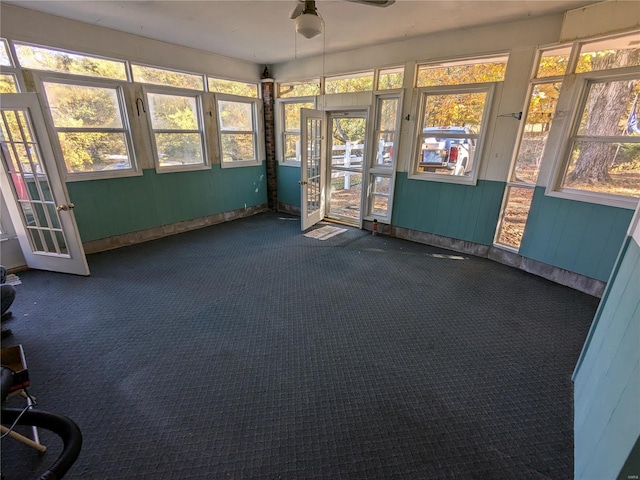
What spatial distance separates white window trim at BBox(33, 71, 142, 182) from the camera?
329cm

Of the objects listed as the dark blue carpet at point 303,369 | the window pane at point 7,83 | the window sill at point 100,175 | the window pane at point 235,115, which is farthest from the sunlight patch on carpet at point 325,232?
the window pane at point 7,83

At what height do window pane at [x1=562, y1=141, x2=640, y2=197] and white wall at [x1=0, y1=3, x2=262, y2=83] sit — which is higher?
white wall at [x1=0, y1=3, x2=262, y2=83]

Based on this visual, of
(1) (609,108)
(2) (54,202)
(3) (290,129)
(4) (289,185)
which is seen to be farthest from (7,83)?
(1) (609,108)

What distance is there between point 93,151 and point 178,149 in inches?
44.9

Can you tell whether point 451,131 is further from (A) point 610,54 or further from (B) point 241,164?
(B) point 241,164

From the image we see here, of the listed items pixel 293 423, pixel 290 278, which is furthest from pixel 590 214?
pixel 293 423

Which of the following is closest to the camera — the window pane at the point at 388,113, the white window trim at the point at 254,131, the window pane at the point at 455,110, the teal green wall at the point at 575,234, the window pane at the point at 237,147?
the teal green wall at the point at 575,234

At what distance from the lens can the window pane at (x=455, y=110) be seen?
3695 millimetres

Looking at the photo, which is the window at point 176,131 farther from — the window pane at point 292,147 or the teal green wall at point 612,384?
the teal green wall at point 612,384

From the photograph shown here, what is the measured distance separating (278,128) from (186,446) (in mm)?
5355

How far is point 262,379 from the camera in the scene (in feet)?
6.51

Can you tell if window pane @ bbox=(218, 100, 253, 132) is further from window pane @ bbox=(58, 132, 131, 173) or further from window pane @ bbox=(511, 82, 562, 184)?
window pane @ bbox=(511, 82, 562, 184)

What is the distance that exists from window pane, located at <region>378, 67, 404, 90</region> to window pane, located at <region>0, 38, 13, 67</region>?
4424mm

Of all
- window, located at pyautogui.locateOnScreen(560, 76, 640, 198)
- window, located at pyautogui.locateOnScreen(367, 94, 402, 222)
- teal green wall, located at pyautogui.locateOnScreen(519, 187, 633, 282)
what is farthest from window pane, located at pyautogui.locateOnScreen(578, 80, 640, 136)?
window, located at pyautogui.locateOnScreen(367, 94, 402, 222)
